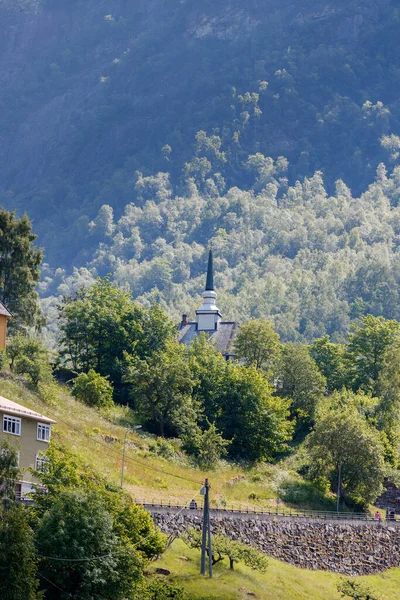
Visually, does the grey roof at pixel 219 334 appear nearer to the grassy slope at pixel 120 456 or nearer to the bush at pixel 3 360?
the grassy slope at pixel 120 456

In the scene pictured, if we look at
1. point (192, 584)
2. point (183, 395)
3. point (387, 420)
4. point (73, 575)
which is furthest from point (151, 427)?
point (73, 575)

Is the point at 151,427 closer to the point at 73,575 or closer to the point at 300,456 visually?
the point at 300,456

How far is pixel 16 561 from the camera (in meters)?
55.1

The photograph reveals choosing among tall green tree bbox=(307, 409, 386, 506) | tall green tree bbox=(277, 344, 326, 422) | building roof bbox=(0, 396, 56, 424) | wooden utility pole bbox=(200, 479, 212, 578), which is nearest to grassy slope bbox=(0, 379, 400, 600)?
wooden utility pole bbox=(200, 479, 212, 578)

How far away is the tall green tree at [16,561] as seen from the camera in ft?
180

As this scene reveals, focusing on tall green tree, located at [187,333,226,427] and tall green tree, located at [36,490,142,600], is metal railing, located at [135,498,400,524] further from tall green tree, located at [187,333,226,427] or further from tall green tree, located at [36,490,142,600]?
tall green tree, located at [187,333,226,427]

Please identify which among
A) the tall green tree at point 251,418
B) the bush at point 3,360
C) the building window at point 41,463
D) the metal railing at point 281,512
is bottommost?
the metal railing at point 281,512

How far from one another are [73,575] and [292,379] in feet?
189

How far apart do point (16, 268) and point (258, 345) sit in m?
29.9

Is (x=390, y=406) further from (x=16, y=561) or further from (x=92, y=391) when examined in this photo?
(x=16, y=561)

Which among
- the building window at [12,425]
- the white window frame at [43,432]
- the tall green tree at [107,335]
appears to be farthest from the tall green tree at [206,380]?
the building window at [12,425]

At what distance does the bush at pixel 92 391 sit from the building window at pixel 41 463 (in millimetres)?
31135

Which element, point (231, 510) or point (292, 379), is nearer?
point (231, 510)

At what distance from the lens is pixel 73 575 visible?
60.7m
